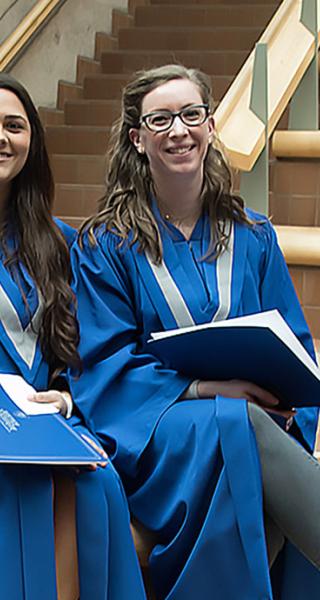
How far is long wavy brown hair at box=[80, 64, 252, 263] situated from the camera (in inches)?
83.4

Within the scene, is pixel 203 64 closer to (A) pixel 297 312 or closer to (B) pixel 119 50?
(B) pixel 119 50

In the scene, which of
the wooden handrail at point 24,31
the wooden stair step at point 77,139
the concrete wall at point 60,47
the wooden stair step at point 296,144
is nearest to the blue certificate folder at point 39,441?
the wooden stair step at point 296,144

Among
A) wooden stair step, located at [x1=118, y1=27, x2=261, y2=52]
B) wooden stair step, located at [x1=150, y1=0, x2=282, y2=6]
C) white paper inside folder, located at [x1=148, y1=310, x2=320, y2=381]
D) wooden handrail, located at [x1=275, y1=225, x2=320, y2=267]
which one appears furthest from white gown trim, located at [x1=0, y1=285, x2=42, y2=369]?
wooden stair step, located at [x1=150, y1=0, x2=282, y2=6]

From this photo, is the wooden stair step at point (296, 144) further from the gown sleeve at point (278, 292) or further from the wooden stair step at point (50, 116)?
the wooden stair step at point (50, 116)

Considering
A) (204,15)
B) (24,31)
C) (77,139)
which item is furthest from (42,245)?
(204,15)

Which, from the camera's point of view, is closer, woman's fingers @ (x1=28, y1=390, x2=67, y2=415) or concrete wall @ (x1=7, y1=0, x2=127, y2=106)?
woman's fingers @ (x1=28, y1=390, x2=67, y2=415)

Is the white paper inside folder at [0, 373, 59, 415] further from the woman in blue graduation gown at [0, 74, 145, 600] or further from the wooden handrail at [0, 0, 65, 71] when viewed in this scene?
the wooden handrail at [0, 0, 65, 71]

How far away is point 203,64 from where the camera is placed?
583 centimetres

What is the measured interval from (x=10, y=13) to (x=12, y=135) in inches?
148

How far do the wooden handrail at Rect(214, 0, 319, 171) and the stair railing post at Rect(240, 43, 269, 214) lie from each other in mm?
28

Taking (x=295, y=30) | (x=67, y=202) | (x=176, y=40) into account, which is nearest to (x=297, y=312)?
(x=295, y=30)

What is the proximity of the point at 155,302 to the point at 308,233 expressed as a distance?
1252 mm

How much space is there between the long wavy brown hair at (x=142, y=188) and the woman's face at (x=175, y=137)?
28 millimetres

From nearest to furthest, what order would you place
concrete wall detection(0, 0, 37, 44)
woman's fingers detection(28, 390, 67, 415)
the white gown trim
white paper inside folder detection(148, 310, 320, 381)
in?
white paper inside folder detection(148, 310, 320, 381) < woman's fingers detection(28, 390, 67, 415) < the white gown trim < concrete wall detection(0, 0, 37, 44)
